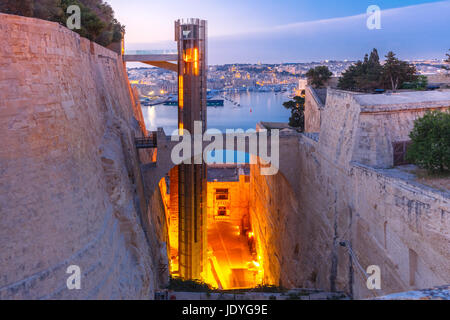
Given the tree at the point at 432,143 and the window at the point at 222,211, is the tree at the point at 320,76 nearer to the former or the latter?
the window at the point at 222,211

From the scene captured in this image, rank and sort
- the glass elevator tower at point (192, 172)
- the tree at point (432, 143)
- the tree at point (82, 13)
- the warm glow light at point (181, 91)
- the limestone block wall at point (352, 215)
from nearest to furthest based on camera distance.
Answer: the limestone block wall at point (352, 215) < the tree at point (432, 143) < the tree at point (82, 13) < the glass elevator tower at point (192, 172) < the warm glow light at point (181, 91)

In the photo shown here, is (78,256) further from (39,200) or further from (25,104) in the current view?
(25,104)

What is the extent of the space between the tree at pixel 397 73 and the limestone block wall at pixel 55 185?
54.9 feet

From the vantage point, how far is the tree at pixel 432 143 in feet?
28.0

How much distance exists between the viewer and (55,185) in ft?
23.8

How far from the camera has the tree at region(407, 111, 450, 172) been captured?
8531mm

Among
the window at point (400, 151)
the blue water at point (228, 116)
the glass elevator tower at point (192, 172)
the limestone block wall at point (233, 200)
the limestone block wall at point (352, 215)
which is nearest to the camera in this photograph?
the limestone block wall at point (352, 215)

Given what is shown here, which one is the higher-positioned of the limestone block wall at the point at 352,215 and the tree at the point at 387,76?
the tree at the point at 387,76

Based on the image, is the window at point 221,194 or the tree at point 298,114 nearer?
the tree at point 298,114

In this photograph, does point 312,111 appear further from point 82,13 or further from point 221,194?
point 82,13

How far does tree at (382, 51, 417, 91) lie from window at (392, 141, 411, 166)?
37.9 feet

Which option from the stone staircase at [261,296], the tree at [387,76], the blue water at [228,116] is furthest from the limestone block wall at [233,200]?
the blue water at [228,116]

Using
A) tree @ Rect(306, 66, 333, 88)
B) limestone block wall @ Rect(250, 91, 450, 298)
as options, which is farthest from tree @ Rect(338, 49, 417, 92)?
limestone block wall @ Rect(250, 91, 450, 298)

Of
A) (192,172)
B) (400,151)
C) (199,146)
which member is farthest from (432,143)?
(192,172)
